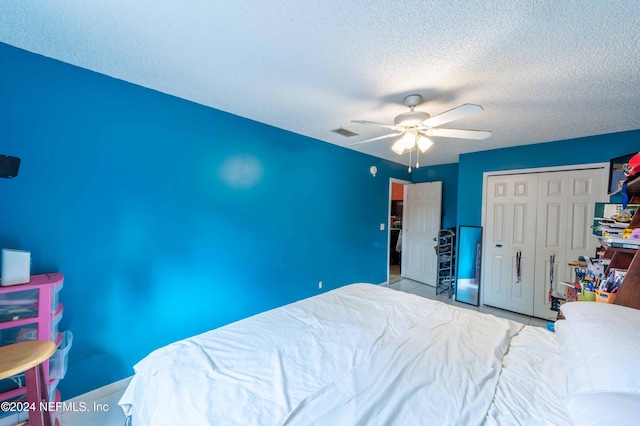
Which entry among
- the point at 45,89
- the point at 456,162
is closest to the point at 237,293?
the point at 45,89

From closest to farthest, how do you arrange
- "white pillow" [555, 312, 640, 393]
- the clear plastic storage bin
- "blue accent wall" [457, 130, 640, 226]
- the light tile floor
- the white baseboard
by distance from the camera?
"white pillow" [555, 312, 640, 393] → the clear plastic storage bin → the white baseboard → "blue accent wall" [457, 130, 640, 226] → the light tile floor

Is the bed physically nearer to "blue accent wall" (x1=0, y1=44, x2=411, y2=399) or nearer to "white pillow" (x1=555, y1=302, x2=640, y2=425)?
"white pillow" (x1=555, y1=302, x2=640, y2=425)

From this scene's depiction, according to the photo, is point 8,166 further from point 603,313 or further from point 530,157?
point 530,157

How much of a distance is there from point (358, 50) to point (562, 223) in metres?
3.51

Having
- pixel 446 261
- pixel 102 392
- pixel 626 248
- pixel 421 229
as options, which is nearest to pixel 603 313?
pixel 626 248

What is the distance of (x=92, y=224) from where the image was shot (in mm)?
1849

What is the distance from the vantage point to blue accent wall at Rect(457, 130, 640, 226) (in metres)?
2.85

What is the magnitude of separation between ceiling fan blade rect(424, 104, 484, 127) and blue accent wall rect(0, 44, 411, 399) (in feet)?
5.70

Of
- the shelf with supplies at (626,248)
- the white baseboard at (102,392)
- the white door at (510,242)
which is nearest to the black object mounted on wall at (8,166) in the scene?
the white baseboard at (102,392)

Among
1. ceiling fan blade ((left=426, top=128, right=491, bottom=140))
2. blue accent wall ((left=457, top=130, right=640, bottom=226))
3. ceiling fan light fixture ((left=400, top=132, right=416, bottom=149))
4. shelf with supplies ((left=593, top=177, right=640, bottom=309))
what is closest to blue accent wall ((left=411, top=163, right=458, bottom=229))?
blue accent wall ((left=457, top=130, right=640, bottom=226))

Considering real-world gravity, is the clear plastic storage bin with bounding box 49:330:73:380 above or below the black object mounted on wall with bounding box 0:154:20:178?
below

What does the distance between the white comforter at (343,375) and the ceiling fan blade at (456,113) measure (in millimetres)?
1368

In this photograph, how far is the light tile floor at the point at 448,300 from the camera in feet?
10.9

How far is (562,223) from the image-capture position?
10.6ft
